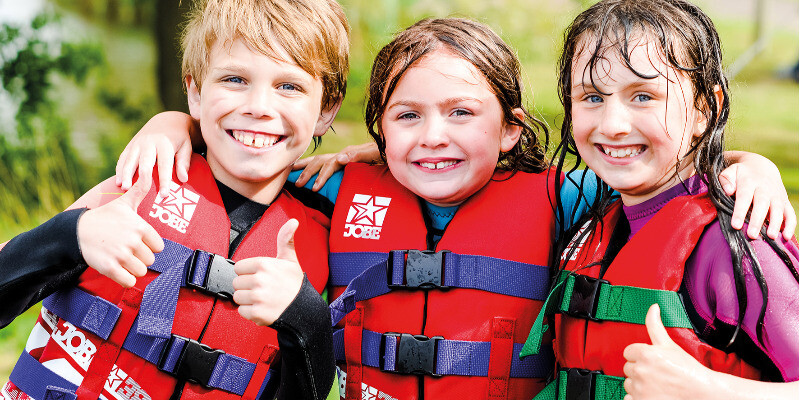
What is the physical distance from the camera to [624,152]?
2619mm

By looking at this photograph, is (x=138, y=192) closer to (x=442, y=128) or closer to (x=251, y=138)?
(x=251, y=138)

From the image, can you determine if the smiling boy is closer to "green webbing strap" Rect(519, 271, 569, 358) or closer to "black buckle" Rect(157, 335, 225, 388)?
"black buckle" Rect(157, 335, 225, 388)

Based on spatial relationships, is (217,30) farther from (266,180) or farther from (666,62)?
(666,62)

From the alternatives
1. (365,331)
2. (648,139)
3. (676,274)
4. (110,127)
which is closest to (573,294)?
(676,274)

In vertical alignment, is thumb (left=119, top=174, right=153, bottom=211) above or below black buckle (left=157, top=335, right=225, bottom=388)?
above

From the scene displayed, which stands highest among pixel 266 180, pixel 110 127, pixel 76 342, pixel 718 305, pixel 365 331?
pixel 110 127

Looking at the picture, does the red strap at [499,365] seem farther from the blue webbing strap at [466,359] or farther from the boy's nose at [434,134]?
the boy's nose at [434,134]

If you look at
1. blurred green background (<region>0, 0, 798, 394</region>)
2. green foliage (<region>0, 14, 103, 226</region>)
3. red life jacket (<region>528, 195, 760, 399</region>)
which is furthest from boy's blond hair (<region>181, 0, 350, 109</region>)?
green foliage (<region>0, 14, 103, 226</region>)

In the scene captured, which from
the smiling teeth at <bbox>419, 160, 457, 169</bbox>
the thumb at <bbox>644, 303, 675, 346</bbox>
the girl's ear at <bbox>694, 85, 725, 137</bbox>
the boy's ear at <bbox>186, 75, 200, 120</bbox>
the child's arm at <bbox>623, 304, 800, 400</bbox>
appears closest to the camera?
the child's arm at <bbox>623, 304, 800, 400</bbox>

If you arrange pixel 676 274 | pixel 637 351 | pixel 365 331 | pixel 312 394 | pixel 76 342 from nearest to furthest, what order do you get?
pixel 637 351, pixel 676 274, pixel 312 394, pixel 76 342, pixel 365 331

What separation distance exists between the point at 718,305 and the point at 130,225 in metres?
1.85

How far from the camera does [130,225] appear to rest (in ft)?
8.01

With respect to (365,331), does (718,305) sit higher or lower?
higher

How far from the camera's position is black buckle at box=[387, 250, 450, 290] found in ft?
9.64
